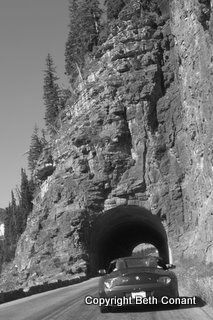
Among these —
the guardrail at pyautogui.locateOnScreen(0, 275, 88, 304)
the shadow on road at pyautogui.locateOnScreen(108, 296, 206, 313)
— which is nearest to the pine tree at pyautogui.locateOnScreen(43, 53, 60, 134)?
the guardrail at pyautogui.locateOnScreen(0, 275, 88, 304)

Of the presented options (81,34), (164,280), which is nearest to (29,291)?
(164,280)

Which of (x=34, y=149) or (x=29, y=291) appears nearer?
(x=29, y=291)

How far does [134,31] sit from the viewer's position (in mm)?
50969

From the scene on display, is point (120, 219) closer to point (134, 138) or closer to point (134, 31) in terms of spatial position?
point (134, 138)

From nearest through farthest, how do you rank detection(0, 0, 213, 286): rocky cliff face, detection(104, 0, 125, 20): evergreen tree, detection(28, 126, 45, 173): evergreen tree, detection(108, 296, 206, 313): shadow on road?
1. detection(108, 296, 206, 313): shadow on road
2. detection(0, 0, 213, 286): rocky cliff face
3. detection(104, 0, 125, 20): evergreen tree
4. detection(28, 126, 45, 173): evergreen tree

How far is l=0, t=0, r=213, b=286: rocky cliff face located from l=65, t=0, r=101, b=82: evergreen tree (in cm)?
1057

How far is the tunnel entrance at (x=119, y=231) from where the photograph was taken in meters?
46.2

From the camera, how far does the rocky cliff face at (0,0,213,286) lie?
40.7 meters

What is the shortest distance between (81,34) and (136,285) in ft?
195

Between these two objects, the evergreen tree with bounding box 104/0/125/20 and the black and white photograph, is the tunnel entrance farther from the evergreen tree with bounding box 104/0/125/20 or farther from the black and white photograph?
the evergreen tree with bounding box 104/0/125/20

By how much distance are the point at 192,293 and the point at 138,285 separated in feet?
9.77

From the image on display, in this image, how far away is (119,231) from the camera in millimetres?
57375

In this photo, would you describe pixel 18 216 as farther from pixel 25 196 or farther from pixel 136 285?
pixel 136 285

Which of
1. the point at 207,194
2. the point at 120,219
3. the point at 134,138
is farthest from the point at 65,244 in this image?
the point at 207,194
